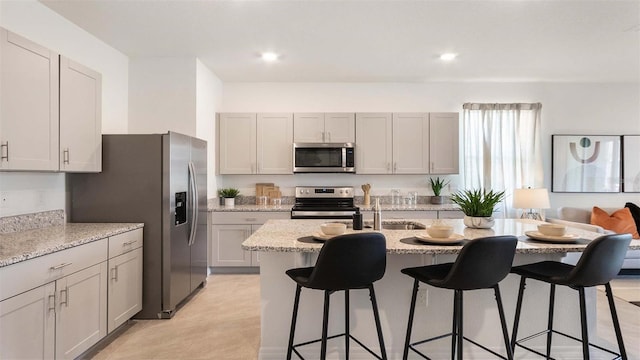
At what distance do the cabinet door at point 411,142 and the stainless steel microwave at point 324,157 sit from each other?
0.60 m

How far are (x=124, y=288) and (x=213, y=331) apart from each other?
2.46 ft

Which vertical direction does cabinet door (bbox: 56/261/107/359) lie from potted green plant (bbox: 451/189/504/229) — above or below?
Answer: below

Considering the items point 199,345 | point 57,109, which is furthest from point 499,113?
point 57,109

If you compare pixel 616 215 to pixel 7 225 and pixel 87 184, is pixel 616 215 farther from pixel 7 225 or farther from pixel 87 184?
pixel 7 225

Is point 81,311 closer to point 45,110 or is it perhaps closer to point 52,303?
point 52,303

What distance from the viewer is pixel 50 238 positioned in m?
2.40

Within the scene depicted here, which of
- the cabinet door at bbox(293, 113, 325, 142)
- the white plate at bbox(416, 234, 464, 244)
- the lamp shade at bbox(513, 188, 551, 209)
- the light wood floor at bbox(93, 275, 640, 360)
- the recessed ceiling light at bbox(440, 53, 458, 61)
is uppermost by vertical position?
the recessed ceiling light at bbox(440, 53, 458, 61)

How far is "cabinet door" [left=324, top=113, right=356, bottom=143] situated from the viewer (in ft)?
16.3

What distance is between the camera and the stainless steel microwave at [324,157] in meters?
4.91

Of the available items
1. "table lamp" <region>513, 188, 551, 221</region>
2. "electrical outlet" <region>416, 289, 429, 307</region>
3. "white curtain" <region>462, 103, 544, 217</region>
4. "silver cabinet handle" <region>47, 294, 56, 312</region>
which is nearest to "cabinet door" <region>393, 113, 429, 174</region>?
"white curtain" <region>462, 103, 544, 217</region>

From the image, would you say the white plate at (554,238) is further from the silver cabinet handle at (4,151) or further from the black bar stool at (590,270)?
the silver cabinet handle at (4,151)

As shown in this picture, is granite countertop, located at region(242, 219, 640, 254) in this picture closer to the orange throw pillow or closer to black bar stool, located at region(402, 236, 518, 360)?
black bar stool, located at region(402, 236, 518, 360)

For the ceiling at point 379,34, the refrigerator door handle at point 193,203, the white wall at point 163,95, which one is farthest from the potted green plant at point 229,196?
the ceiling at point 379,34

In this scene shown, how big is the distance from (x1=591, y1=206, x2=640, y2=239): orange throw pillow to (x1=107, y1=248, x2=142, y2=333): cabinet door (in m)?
4.93
